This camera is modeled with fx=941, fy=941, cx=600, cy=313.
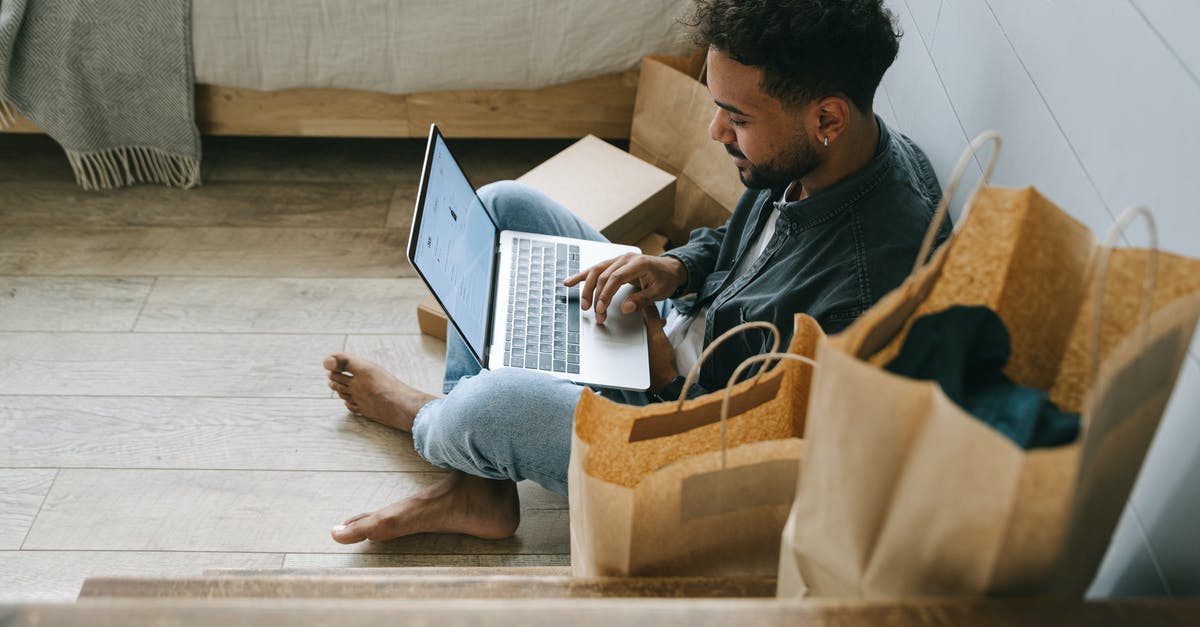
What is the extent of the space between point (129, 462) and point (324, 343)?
0.41 meters

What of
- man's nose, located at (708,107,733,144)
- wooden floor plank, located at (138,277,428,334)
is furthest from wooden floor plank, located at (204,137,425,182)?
man's nose, located at (708,107,733,144)

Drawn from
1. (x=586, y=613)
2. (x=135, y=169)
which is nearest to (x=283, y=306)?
(x=135, y=169)

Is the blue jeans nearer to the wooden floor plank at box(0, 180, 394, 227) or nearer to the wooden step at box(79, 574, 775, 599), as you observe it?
the wooden step at box(79, 574, 775, 599)

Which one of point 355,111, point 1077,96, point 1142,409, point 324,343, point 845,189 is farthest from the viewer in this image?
point 355,111

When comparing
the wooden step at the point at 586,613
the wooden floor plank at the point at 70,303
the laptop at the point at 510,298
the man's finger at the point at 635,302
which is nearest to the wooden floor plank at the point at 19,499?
the wooden floor plank at the point at 70,303

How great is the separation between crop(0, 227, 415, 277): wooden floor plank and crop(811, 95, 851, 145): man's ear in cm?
112

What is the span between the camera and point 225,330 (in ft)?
6.26

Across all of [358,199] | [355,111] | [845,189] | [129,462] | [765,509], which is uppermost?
[845,189]

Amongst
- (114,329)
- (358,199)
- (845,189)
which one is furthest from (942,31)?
(114,329)

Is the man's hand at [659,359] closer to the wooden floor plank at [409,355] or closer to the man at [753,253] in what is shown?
the man at [753,253]

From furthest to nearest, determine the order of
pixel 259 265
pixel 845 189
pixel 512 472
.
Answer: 1. pixel 259 265
2. pixel 512 472
3. pixel 845 189

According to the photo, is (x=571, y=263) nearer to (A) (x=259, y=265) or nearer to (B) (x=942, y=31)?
(B) (x=942, y=31)

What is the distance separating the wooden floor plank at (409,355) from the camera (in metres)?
1.82

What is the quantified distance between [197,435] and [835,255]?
118 cm
